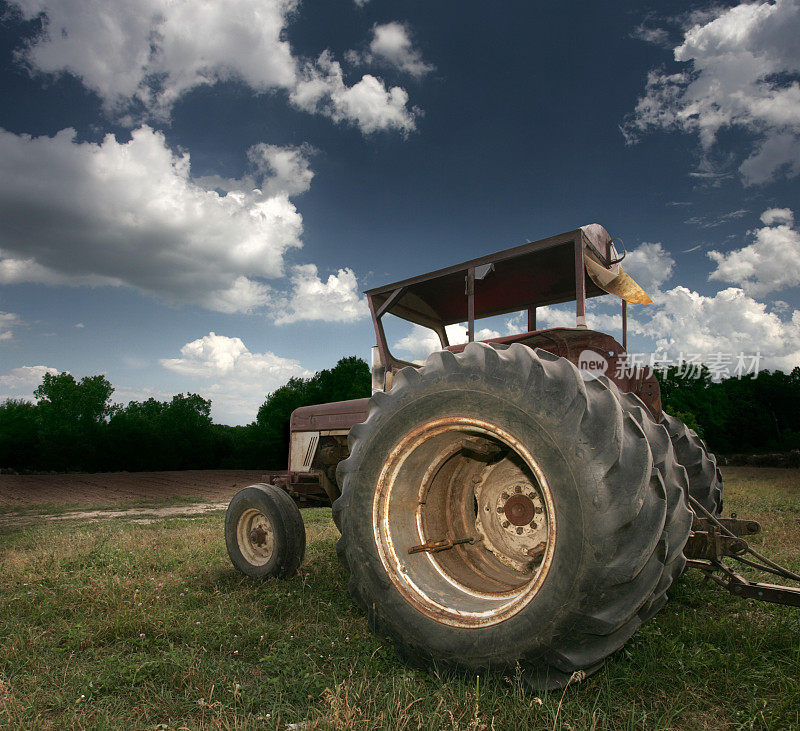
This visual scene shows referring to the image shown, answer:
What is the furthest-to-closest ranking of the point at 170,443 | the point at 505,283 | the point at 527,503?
1. the point at 170,443
2. the point at 505,283
3. the point at 527,503

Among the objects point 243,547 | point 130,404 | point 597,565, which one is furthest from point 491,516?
point 130,404

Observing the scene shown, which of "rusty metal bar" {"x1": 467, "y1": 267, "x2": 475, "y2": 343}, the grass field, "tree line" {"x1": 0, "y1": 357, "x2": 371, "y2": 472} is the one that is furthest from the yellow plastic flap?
"tree line" {"x1": 0, "y1": 357, "x2": 371, "y2": 472}

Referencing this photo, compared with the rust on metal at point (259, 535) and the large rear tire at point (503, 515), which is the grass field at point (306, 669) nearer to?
the large rear tire at point (503, 515)

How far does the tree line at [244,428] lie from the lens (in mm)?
24781

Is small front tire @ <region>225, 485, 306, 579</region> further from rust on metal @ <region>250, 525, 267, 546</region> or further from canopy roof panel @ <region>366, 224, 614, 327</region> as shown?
canopy roof panel @ <region>366, 224, 614, 327</region>

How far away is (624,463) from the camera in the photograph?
1.91m

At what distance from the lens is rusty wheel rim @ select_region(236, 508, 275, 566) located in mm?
4363

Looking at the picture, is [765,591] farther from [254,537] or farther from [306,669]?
[254,537]

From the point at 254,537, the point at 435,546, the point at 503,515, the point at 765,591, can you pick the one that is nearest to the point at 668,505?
the point at 765,591

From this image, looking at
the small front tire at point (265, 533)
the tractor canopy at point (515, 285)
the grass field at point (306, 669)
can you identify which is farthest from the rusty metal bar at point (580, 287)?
the small front tire at point (265, 533)

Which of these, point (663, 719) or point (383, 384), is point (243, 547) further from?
point (663, 719)

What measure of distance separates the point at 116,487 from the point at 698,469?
851 inches

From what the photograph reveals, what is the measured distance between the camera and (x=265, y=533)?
4.38m

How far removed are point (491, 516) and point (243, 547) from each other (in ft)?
8.09
